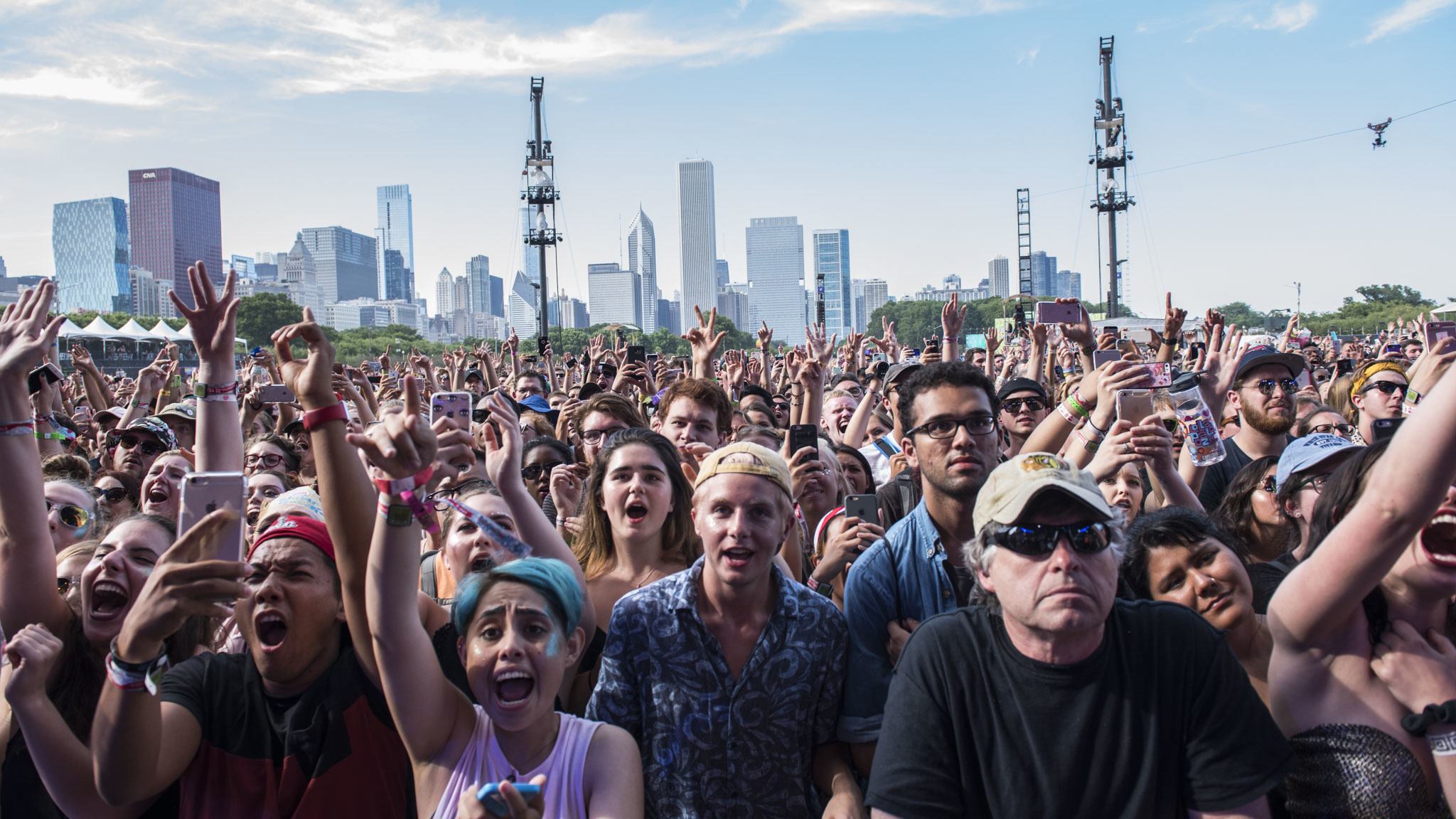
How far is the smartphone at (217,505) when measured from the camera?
2502mm

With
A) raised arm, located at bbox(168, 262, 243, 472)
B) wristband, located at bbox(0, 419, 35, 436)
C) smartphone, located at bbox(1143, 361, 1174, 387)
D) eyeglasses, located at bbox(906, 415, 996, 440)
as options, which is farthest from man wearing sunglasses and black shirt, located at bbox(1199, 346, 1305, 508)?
wristband, located at bbox(0, 419, 35, 436)

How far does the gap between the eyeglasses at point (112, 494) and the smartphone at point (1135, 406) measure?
539 centimetres

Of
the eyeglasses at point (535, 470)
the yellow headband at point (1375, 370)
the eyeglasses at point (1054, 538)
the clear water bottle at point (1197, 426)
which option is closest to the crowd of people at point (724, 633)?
the eyeglasses at point (1054, 538)

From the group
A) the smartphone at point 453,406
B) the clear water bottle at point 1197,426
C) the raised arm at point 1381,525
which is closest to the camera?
the raised arm at point 1381,525

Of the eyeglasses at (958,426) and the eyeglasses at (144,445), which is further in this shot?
the eyeglasses at (144,445)

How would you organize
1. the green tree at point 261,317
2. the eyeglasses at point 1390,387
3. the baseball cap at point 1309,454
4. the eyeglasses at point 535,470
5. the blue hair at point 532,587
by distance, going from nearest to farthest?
the blue hair at point 532,587 < the baseball cap at point 1309,454 < the eyeglasses at point 535,470 < the eyeglasses at point 1390,387 < the green tree at point 261,317

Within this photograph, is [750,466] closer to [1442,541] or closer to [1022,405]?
[1442,541]

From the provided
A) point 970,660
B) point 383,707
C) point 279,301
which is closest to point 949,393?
point 970,660

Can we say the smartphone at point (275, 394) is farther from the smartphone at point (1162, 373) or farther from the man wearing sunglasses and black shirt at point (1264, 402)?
the man wearing sunglasses and black shirt at point (1264, 402)

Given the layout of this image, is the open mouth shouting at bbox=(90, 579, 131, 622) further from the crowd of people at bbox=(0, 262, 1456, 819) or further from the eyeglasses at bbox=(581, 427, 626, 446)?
the eyeglasses at bbox=(581, 427, 626, 446)

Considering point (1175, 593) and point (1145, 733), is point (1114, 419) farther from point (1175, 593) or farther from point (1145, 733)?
point (1145, 733)

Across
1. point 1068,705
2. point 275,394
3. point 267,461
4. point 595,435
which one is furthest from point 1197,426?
point 275,394

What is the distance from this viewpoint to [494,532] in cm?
283

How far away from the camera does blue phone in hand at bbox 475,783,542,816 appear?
2.07 m
